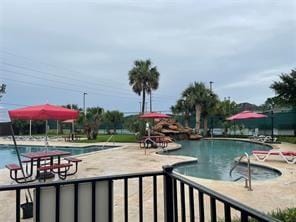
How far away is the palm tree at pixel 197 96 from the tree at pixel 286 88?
21.2ft

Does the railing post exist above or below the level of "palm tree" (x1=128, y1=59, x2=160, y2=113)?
below

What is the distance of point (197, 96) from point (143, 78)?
515 centimetres

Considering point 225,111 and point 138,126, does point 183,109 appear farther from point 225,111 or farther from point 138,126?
point 138,126

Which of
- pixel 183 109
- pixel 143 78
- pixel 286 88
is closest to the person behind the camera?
pixel 286 88

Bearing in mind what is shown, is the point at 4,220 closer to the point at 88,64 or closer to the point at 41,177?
the point at 41,177

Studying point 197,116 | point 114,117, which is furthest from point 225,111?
point 114,117

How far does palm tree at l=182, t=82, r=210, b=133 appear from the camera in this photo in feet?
91.2

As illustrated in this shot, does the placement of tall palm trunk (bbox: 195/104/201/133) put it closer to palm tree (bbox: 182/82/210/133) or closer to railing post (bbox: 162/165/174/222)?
palm tree (bbox: 182/82/210/133)

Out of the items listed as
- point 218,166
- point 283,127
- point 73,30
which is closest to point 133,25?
point 73,30

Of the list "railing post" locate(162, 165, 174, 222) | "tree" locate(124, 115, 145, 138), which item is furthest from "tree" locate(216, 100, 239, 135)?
"railing post" locate(162, 165, 174, 222)

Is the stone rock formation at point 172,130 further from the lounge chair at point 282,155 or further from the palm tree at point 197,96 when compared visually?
the lounge chair at point 282,155

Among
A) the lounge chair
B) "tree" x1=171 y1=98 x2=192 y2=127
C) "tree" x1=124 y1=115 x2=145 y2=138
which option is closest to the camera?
the lounge chair

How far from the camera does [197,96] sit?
27.8m

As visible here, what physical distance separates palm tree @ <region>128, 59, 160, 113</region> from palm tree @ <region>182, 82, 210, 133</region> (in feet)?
10.1
